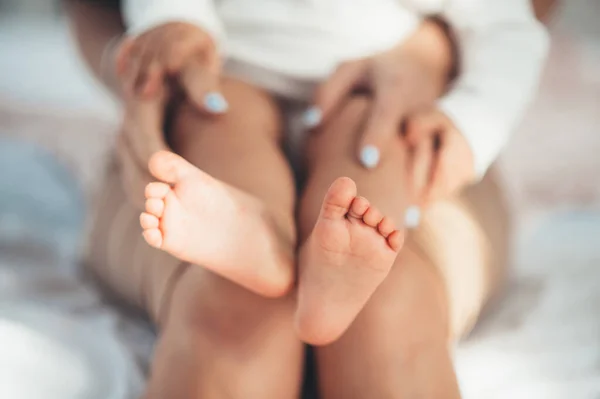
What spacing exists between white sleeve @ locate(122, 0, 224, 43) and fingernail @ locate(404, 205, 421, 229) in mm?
238

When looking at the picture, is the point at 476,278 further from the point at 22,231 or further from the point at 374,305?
the point at 22,231

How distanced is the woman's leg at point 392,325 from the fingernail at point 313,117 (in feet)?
0.16

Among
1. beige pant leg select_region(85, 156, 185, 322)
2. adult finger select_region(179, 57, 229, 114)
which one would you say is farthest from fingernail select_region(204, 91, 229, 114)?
beige pant leg select_region(85, 156, 185, 322)

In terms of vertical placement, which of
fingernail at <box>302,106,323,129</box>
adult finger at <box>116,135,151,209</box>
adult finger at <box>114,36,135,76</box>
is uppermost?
fingernail at <box>302,106,323,129</box>

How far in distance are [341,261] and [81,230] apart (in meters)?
0.43

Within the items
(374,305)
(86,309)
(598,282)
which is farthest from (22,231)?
(598,282)

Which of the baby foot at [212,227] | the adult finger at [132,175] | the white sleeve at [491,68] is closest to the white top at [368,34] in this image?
the white sleeve at [491,68]

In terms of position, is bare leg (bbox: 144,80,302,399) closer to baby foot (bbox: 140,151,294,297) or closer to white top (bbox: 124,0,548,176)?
baby foot (bbox: 140,151,294,297)

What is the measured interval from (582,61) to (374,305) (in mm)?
587

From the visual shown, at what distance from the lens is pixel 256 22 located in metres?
0.67

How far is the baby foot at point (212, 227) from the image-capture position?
44 centimetres

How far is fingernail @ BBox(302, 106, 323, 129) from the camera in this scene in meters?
0.61

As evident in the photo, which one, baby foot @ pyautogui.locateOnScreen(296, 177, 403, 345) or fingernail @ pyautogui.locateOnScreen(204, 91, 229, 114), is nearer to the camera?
baby foot @ pyautogui.locateOnScreen(296, 177, 403, 345)

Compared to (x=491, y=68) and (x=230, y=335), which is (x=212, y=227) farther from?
(x=491, y=68)
